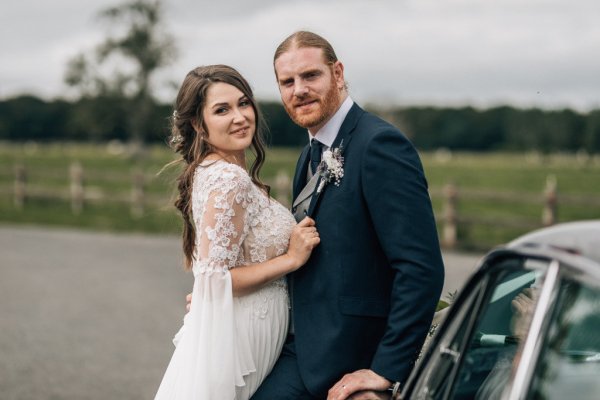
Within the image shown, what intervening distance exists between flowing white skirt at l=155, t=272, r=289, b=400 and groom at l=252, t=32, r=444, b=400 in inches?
2.9

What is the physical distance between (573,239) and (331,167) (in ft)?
4.18

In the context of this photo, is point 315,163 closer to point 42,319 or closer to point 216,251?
point 216,251

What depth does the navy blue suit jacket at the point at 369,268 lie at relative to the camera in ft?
8.95

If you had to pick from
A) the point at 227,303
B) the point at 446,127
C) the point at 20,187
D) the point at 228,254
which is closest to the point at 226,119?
the point at 228,254

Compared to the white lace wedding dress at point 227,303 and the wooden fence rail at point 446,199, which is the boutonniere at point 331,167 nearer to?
A: the white lace wedding dress at point 227,303

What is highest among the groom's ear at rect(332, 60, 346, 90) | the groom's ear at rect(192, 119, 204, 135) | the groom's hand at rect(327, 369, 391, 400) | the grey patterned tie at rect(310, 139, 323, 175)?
the groom's ear at rect(332, 60, 346, 90)

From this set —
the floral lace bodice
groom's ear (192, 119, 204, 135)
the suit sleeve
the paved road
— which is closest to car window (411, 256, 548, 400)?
the suit sleeve

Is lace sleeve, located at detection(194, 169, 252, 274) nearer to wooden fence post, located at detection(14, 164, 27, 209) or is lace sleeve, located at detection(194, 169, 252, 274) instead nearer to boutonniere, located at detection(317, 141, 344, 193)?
boutonniere, located at detection(317, 141, 344, 193)

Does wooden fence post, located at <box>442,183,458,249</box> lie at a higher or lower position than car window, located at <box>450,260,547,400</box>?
lower

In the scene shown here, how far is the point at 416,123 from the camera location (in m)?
131

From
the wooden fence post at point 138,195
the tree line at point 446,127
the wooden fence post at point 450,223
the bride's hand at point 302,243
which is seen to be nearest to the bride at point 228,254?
the bride's hand at point 302,243

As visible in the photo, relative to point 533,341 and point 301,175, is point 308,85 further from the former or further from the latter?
point 533,341

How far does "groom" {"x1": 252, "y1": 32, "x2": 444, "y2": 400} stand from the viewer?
8.96 ft

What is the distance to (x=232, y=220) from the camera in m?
3.05
